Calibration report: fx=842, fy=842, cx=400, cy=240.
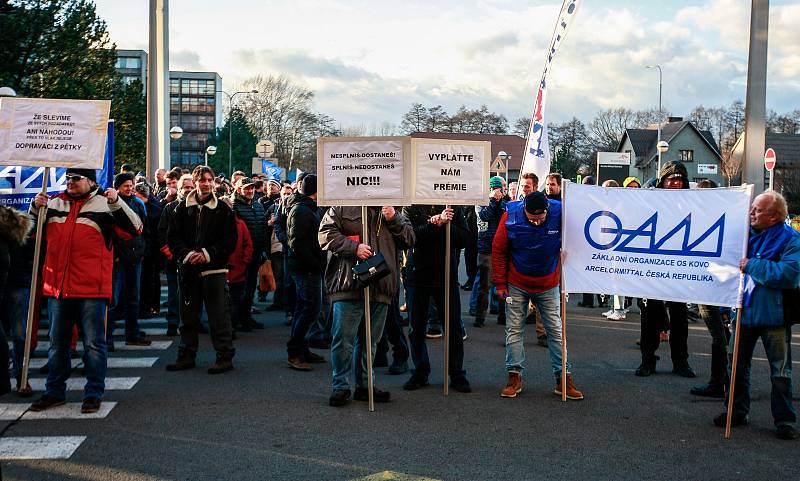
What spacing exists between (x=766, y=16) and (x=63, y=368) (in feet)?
34.0

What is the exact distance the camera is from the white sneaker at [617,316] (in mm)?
13320

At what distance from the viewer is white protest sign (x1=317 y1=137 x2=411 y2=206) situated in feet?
24.6

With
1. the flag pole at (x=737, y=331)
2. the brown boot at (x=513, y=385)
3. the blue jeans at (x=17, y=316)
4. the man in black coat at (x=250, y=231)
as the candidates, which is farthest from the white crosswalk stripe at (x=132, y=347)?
the flag pole at (x=737, y=331)

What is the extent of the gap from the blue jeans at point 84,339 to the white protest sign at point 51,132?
1337 millimetres

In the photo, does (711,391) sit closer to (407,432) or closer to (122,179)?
(407,432)

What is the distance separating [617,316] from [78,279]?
8.78 metres

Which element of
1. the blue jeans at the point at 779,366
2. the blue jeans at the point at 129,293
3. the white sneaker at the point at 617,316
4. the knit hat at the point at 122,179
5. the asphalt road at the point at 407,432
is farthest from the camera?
the white sneaker at the point at 617,316

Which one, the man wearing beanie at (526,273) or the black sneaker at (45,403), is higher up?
the man wearing beanie at (526,273)

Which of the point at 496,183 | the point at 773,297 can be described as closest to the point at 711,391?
the point at 773,297

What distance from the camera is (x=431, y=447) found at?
20.4 ft

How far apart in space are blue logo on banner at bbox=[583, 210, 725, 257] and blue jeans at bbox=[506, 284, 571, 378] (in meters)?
0.65

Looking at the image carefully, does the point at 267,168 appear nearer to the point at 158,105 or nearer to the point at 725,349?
the point at 158,105

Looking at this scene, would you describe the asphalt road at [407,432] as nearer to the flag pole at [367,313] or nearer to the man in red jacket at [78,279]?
the flag pole at [367,313]

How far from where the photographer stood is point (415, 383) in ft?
26.8
